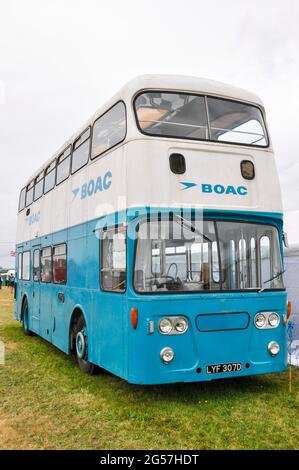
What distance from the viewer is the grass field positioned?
5133 millimetres

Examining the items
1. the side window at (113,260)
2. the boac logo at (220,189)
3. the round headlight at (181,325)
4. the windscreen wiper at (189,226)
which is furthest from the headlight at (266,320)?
the side window at (113,260)

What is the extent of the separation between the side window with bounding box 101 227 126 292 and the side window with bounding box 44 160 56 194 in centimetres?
380

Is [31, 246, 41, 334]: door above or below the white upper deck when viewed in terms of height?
below

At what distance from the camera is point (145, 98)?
663 cm

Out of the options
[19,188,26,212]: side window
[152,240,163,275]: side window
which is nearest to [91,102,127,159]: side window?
[152,240,163,275]: side window

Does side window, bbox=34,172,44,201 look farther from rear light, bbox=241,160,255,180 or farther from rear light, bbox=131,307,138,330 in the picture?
rear light, bbox=131,307,138,330

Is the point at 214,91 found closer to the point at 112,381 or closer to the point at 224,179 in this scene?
the point at 224,179

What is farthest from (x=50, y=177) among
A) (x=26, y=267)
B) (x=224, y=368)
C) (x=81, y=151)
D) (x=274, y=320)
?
(x=224, y=368)

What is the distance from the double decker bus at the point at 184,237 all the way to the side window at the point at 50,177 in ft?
9.75

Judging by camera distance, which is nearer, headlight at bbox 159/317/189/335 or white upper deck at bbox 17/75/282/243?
headlight at bbox 159/317/189/335

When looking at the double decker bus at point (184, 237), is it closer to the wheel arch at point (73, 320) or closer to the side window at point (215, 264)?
→ the side window at point (215, 264)

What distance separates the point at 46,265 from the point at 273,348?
583cm

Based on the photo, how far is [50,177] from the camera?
35.5ft
